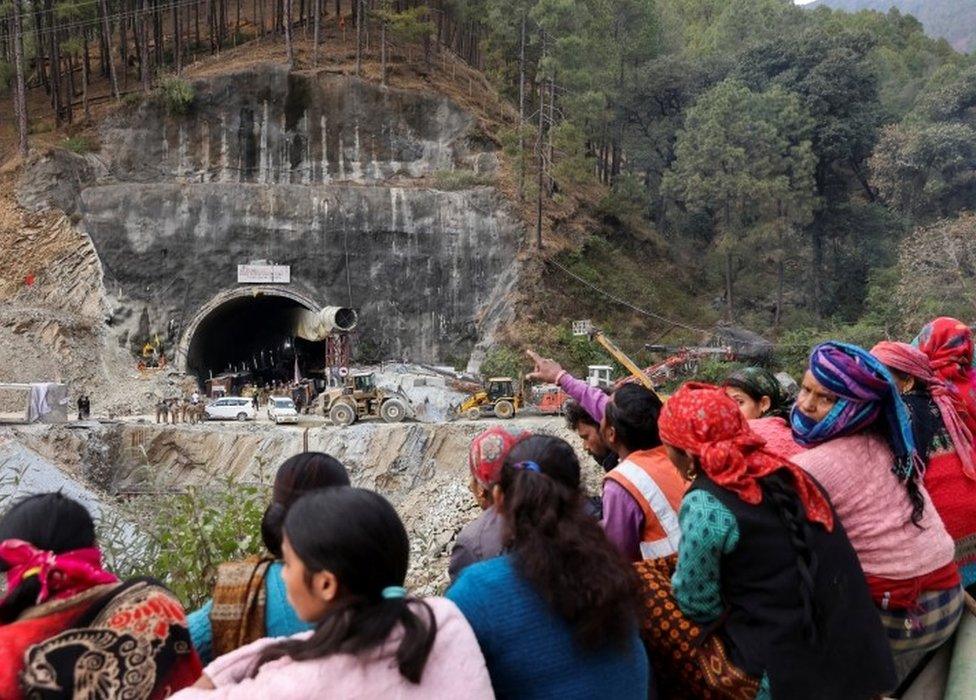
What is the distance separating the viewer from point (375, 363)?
81.7 feet

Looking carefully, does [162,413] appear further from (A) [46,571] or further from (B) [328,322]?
(A) [46,571]

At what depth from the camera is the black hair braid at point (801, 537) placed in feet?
7.36

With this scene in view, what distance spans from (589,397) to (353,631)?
2.29 metres

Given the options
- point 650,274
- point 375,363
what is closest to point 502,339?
Answer: point 375,363

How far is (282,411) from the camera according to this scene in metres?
19.7

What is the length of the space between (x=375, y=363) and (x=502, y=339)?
149 inches

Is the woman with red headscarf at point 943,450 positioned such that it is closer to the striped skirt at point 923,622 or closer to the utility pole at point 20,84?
the striped skirt at point 923,622

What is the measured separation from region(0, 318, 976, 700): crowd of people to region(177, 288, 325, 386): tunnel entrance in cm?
2279

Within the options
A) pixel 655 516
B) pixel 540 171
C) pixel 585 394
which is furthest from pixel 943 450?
pixel 540 171

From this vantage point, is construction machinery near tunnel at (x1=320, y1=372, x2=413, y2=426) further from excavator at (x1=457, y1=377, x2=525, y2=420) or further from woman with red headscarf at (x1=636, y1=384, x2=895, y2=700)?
woman with red headscarf at (x1=636, y1=384, x2=895, y2=700)

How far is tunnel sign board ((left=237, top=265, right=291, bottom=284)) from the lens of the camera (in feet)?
81.3

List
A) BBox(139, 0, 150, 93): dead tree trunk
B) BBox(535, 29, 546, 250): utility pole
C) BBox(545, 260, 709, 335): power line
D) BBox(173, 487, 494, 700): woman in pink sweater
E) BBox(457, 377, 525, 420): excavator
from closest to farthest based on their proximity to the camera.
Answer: BBox(173, 487, 494, 700): woman in pink sweater, BBox(457, 377, 525, 420): excavator, BBox(535, 29, 546, 250): utility pole, BBox(545, 260, 709, 335): power line, BBox(139, 0, 150, 93): dead tree trunk

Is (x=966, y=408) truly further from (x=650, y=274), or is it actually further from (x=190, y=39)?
(x=190, y=39)

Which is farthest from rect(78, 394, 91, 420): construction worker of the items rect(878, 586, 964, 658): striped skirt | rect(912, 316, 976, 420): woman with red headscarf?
rect(878, 586, 964, 658): striped skirt
